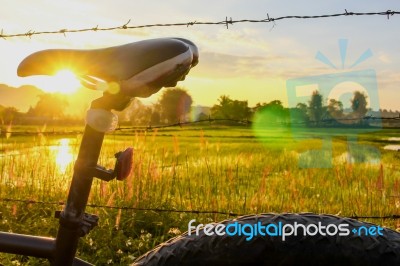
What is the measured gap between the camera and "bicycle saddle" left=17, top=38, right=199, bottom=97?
1488 millimetres

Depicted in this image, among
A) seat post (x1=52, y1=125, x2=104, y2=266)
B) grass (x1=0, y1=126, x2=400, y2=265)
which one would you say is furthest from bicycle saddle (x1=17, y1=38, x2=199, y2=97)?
grass (x1=0, y1=126, x2=400, y2=265)

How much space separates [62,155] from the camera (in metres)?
6.90

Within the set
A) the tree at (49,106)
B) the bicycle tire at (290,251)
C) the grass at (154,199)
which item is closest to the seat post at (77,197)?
the bicycle tire at (290,251)

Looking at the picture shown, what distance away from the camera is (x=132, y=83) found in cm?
149

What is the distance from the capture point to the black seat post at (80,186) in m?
1.58

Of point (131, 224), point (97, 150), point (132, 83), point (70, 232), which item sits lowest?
point (131, 224)

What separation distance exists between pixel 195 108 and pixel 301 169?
6.14ft

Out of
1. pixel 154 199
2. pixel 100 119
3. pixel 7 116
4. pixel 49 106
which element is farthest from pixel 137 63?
pixel 49 106

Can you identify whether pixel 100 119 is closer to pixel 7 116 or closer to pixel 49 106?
pixel 7 116

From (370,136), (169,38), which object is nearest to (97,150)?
(169,38)

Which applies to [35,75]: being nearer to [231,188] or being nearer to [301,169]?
[231,188]

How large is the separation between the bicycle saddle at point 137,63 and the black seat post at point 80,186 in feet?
0.22

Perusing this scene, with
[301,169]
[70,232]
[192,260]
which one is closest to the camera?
[70,232]

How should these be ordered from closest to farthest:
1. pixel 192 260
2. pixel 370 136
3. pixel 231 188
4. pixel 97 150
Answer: pixel 97 150 → pixel 192 260 → pixel 231 188 → pixel 370 136
